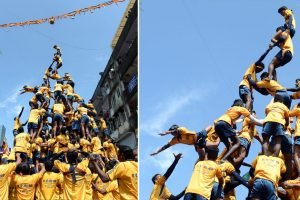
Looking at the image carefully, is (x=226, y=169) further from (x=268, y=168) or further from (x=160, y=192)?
(x=160, y=192)

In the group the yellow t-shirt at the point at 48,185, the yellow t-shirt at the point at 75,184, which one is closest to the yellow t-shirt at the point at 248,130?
the yellow t-shirt at the point at 75,184

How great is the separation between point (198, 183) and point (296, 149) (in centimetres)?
243

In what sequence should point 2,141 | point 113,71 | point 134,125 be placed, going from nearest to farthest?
point 2,141 → point 134,125 → point 113,71

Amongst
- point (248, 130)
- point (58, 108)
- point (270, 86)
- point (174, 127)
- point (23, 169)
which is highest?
point (58, 108)

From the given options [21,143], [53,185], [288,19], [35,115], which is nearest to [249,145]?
[288,19]

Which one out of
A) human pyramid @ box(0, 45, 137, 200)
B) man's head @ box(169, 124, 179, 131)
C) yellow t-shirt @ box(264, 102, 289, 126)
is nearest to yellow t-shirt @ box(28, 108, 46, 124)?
human pyramid @ box(0, 45, 137, 200)

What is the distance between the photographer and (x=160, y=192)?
8266 millimetres

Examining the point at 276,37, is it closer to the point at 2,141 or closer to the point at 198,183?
the point at 198,183

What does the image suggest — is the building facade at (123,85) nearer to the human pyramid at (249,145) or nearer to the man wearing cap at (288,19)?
the man wearing cap at (288,19)

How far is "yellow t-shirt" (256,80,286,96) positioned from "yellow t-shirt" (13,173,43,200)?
4587mm

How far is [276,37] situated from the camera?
9375 millimetres

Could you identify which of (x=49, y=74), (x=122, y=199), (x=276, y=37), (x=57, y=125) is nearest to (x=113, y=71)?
(x=49, y=74)

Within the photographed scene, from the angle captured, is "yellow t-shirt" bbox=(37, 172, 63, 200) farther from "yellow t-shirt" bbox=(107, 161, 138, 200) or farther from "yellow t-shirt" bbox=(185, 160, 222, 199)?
"yellow t-shirt" bbox=(185, 160, 222, 199)

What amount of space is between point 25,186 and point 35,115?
7.25m
